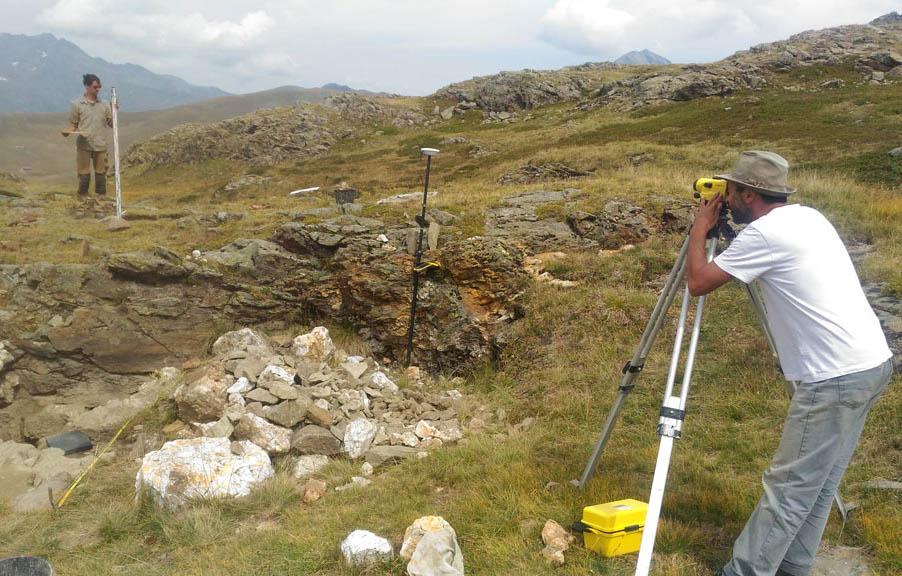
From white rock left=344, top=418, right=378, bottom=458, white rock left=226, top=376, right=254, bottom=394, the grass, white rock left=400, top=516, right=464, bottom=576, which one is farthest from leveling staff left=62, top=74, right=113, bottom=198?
white rock left=400, top=516, right=464, bottom=576

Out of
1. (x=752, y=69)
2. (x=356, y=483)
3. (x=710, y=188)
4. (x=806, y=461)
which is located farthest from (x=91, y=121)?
(x=752, y=69)

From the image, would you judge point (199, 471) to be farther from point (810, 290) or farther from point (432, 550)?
point (810, 290)

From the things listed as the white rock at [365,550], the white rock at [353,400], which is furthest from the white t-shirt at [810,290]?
the white rock at [353,400]

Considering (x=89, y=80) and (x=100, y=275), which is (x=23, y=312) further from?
(x=89, y=80)

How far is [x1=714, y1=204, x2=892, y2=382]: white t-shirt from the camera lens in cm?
316

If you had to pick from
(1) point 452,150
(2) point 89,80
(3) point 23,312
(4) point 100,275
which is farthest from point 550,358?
(1) point 452,150

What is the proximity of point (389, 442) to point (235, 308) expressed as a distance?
4.50 meters

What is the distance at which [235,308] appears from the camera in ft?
33.3

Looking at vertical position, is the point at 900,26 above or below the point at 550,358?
above

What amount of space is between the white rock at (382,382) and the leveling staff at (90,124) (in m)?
9.54

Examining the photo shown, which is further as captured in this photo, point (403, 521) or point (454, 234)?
point (454, 234)

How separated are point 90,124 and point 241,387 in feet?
30.6

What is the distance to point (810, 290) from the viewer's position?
3186mm

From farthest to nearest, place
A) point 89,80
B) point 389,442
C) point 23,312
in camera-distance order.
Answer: point 89,80 → point 23,312 → point 389,442
